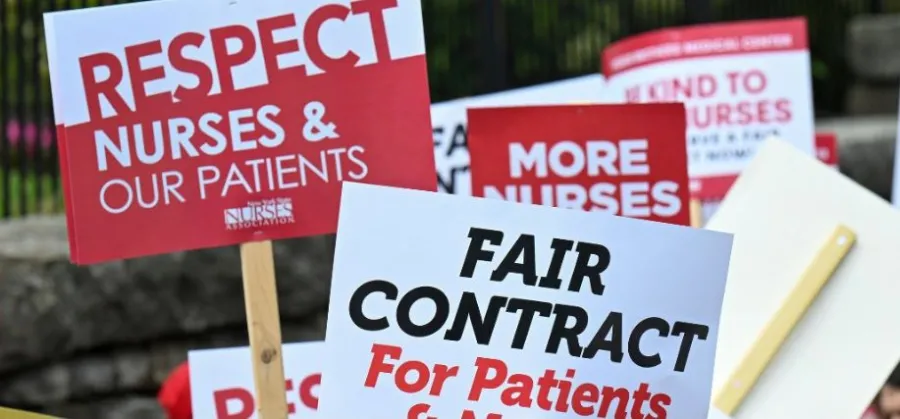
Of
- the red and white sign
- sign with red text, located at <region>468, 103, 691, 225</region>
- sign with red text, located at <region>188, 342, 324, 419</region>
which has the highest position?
sign with red text, located at <region>468, 103, 691, 225</region>

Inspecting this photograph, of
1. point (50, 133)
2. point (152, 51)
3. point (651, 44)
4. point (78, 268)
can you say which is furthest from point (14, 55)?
point (152, 51)

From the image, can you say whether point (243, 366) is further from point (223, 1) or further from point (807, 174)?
point (807, 174)

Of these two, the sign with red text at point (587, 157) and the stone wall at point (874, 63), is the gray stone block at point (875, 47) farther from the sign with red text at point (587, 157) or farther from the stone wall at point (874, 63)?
the sign with red text at point (587, 157)

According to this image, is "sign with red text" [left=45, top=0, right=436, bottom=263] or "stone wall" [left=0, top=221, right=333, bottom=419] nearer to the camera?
"sign with red text" [left=45, top=0, right=436, bottom=263]

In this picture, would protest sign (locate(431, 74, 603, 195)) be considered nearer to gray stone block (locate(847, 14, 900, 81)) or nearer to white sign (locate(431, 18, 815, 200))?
white sign (locate(431, 18, 815, 200))

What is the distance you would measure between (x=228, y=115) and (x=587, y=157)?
821 mm

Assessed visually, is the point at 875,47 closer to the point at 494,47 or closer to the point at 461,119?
the point at 494,47

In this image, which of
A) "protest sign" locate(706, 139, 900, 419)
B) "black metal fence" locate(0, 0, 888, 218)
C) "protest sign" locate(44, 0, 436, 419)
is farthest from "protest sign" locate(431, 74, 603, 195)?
"black metal fence" locate(0, 0, 888, 218)

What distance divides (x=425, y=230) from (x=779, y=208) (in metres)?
0.98

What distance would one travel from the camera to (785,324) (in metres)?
2.55

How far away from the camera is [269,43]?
2.31 meters

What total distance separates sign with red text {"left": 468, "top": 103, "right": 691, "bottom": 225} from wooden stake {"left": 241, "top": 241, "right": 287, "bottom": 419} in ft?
2.04

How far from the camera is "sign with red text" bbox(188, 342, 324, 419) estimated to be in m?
2.69

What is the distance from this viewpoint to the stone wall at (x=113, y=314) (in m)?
4.33
